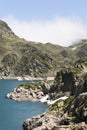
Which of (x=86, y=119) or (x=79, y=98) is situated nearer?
(x=86, y=119)

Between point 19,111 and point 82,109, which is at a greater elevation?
point 82,109

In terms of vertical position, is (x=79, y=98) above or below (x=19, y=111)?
above

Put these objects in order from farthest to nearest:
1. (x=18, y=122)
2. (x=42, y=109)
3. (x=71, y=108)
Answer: (x=42, y=109) → (x=18, y=122) → (x=71, y=108)

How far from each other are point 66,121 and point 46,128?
20.4 feet

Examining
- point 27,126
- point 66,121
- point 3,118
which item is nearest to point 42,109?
point 3,118

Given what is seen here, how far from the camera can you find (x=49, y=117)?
103812mm

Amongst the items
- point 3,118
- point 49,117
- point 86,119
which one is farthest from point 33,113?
point 86,119

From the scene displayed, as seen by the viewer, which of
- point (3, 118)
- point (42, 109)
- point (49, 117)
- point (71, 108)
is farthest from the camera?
point (42, 109)

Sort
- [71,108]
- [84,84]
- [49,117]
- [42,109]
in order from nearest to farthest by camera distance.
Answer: [71,108], [49,117], [84,84], [42,109]

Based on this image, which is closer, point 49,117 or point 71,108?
point 71,108

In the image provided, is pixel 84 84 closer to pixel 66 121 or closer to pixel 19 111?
pixel 66 121

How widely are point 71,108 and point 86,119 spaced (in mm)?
14196

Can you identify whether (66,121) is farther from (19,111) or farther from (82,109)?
(19,111)

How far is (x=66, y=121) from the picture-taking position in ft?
292
